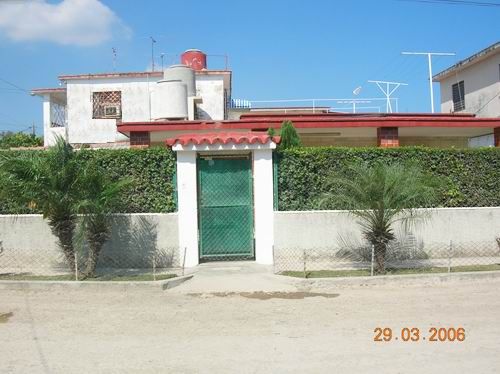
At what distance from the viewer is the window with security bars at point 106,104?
2639cm

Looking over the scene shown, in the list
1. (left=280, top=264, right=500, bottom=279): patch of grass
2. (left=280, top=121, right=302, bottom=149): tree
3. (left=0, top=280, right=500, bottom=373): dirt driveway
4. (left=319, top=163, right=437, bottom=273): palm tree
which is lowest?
(left=0, top=280, right=500, bottom=373): dirt driveway

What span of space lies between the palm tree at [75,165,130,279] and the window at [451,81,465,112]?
27.6m

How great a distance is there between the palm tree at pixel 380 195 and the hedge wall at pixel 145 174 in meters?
3.55

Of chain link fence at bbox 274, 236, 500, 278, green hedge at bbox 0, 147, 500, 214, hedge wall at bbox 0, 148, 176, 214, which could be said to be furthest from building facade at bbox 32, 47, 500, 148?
chain link fence at bbox 274, 236, 500, 278

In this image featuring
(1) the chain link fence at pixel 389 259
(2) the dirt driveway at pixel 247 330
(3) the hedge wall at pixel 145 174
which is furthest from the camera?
(3) the hedge wall at pixel 145 174

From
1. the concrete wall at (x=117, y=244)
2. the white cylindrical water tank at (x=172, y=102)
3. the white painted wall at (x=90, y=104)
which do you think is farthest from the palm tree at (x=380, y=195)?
the white painted wall at (x=90, y=104)

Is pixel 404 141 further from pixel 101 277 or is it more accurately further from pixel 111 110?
pixel 111 110

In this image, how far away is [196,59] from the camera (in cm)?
2812

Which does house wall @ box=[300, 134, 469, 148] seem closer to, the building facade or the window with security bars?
the building facade

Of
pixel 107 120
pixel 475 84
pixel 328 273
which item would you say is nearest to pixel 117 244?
pixel 328 273

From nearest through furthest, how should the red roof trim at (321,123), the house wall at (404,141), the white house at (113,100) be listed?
the red roof trim at (321,123) → the house wall at (404,141) → the white house at (113,100)

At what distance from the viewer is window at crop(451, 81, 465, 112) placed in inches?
1270

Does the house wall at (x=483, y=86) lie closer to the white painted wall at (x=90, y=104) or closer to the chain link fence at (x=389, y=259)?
the white painted wall at (x=90, y=104)

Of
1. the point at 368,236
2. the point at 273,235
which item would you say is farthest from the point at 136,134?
the point at 368,236
